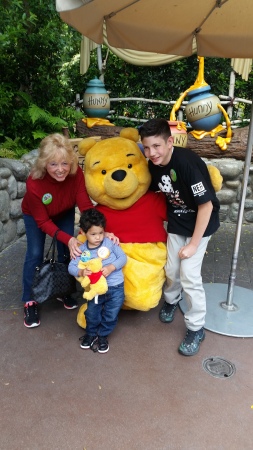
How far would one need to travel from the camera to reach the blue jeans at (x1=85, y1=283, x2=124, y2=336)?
293cm

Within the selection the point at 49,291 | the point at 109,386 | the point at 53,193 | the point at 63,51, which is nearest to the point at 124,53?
the point at 63,51

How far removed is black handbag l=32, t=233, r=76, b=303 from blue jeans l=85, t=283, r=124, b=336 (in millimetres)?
370

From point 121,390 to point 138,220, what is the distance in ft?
4.28

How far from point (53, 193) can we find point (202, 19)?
6.05 feet

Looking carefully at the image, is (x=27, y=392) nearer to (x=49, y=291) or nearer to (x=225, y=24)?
(x=49, y=291)

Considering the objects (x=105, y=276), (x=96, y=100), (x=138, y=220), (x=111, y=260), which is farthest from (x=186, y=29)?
(x=96, y=100)

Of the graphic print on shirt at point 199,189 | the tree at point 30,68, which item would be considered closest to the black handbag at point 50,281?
the graphic print on shirt at point 199,189

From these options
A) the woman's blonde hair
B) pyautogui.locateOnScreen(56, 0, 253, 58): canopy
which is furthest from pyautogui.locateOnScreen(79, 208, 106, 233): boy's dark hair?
pyautogui.locateOnScreen(56, 0, 253, 58): canopy

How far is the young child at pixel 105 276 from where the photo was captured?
9.18 ft

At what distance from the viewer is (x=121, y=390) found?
2602 mm

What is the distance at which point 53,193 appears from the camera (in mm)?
3115

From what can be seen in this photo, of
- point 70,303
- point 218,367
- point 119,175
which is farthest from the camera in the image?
point 70,303

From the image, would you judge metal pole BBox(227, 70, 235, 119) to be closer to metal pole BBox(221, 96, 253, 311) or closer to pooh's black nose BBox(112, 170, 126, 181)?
metal pole BBox(221, 96, 253, 311)

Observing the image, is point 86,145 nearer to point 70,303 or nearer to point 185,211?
point 185,211
